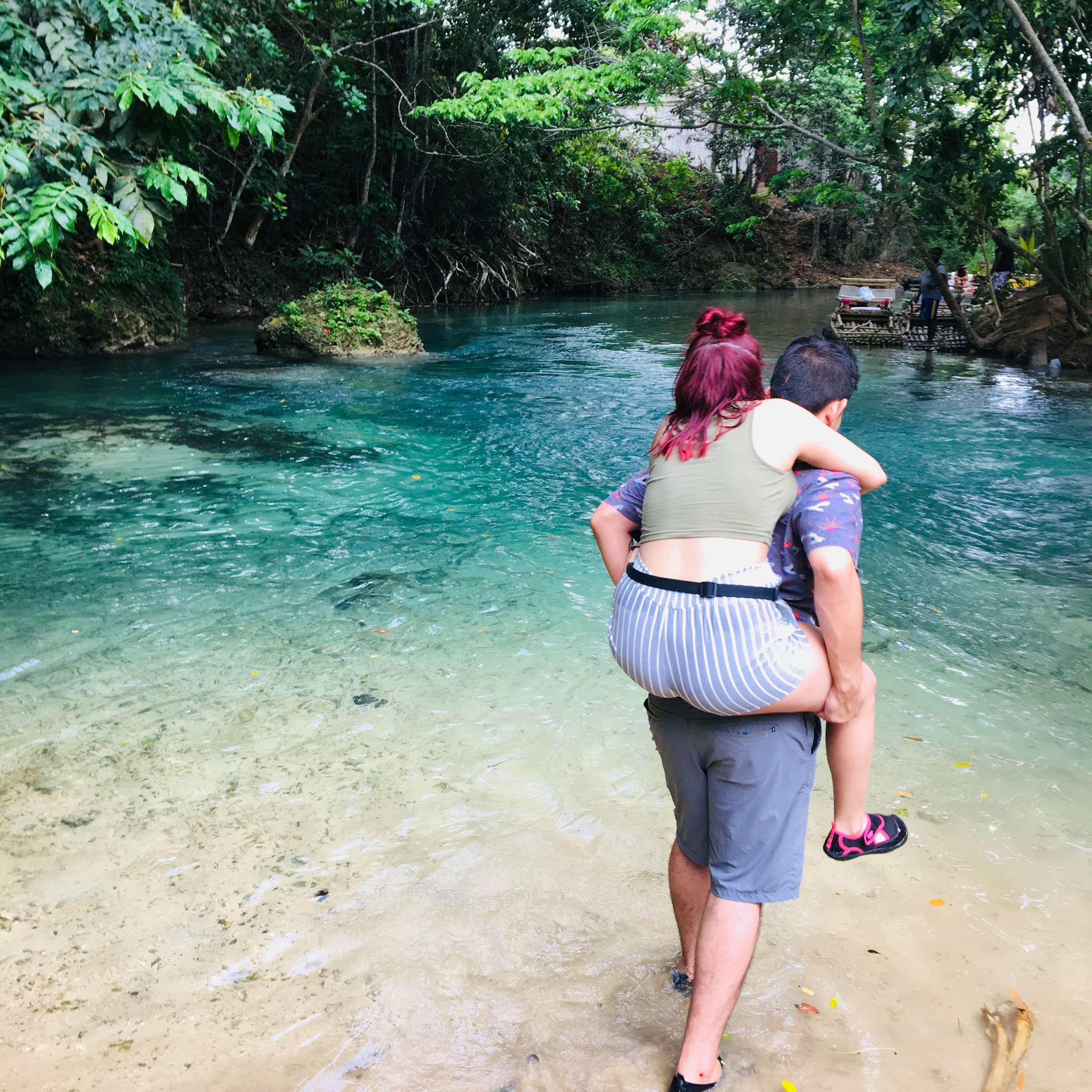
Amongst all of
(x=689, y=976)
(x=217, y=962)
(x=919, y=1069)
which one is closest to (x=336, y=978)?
(x=217, y=962)

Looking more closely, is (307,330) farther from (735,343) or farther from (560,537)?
(735,343)

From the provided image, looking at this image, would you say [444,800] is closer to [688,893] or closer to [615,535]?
[688,893]

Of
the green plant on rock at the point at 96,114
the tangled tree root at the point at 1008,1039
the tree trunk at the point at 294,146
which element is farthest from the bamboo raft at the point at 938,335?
the tangled tree root at the point at 1008,1039

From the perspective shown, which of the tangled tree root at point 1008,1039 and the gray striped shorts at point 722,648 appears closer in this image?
the gray striped shorts at point 722,648

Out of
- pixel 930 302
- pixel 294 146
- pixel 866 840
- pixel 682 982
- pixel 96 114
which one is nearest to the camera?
pixel 866 840

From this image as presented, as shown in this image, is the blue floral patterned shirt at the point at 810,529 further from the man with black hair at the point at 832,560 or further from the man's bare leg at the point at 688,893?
the man's bare leg at the point at 688,893

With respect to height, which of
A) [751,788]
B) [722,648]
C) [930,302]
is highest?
[930,302]

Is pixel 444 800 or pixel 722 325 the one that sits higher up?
pixel 722 325

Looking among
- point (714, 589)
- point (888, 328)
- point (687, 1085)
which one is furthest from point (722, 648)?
point (888, 328)

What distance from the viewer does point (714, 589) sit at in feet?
6.66

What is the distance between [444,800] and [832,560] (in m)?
1.94

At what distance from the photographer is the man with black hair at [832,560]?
2.06 metres

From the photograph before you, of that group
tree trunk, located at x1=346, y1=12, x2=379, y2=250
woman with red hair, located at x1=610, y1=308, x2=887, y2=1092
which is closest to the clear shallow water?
woman with red hair, located at x1=610, y1=308, x2=887, y2=1092

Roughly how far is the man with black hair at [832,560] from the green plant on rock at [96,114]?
2.67m
